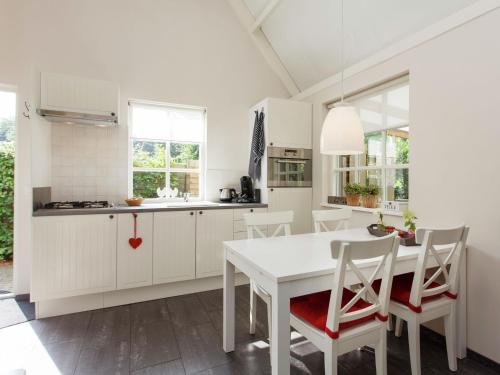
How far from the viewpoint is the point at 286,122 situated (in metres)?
3.45

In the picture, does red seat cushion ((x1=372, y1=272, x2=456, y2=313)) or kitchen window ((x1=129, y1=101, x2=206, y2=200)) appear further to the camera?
kitchen window ((x1=129, y1=101, x2=206, y2=200))

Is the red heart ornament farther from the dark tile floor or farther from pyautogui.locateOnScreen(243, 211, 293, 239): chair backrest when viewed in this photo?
pyautogui.locateOnScreen(243, 211, 293, 239): chair backrest

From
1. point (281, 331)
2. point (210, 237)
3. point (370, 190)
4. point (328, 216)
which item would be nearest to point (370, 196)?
point (370, 190)

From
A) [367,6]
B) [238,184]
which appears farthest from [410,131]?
[238,184]

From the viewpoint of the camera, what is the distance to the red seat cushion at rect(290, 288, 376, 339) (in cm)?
137

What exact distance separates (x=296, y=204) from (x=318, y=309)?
2091 mm

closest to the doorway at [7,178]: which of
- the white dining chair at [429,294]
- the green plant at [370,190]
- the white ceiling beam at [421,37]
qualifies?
the white ceiling beam at [421,37]

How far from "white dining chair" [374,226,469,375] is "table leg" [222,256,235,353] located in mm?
1037

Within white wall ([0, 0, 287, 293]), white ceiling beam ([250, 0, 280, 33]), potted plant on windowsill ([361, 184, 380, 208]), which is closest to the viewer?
white wall ([0, 0, 287, 293])

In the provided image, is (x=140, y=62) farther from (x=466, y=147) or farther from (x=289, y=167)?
(x=466, y=147)

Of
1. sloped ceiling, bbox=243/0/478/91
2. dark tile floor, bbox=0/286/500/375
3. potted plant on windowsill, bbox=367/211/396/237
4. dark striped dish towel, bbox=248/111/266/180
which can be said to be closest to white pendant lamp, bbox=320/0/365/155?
potted plant on windowsill, bbox=367/211/396/237

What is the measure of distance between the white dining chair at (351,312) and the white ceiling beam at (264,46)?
Result: 10.1 feet

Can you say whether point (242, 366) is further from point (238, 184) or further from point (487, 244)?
point (238, 184)

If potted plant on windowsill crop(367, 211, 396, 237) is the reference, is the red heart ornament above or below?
below
